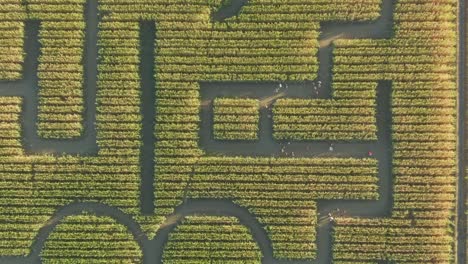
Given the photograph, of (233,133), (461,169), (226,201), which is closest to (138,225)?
(226,201)

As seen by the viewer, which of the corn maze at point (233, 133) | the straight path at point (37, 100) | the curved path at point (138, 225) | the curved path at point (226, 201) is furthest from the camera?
the straight path at point (37, 100)

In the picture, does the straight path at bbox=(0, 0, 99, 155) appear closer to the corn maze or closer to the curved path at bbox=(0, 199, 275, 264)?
the corn maze

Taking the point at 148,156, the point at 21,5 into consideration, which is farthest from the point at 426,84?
the point at 21,5

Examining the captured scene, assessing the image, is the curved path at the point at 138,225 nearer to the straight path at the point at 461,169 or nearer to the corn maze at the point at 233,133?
the corn maze at the point at 233,133

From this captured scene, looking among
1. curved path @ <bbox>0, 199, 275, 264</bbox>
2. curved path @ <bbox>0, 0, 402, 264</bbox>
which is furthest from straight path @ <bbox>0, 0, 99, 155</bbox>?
curved path @ <bbox>0, 199, 275, 264</bbox>

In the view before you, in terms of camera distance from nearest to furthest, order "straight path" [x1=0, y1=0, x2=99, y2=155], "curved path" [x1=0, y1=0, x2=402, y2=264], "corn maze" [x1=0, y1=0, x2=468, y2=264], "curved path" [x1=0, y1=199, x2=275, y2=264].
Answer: "corn maze" [x1=0, y1=0, x2=468, y2=264], "curved path" [x1=0, y1=0, x2=402, y2=264], "curved path" [x1=0, y1=199, x2=275, y2=264], "straight path" [x1=0, y1=0, x2=99, y2=155]

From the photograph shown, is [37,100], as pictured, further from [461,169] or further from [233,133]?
[461,169]

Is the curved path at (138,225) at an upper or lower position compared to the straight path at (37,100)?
lower

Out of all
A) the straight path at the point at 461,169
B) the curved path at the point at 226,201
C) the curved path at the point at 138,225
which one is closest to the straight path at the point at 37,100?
the curved path at the point at 226,201

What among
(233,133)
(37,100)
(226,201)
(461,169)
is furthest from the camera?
(37,100)
